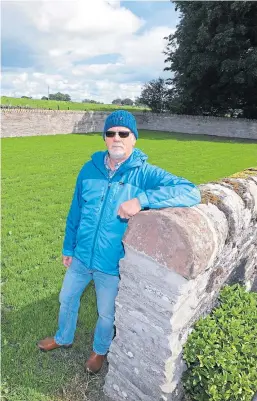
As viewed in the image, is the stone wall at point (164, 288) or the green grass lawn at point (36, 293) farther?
the green grass lawn at point (36, 293)

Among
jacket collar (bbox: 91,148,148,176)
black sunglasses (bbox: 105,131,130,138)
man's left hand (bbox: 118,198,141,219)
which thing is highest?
black sunglasses (bbox: 105,131,130,138)

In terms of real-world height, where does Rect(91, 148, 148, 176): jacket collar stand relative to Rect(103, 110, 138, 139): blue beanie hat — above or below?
below

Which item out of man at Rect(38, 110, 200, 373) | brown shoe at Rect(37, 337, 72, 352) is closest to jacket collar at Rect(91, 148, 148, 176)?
man at Rect(38, 110, 200, 373)

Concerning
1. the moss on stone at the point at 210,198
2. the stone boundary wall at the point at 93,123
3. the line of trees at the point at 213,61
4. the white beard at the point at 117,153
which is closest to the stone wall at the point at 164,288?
the moss on stone at the point at 210,198

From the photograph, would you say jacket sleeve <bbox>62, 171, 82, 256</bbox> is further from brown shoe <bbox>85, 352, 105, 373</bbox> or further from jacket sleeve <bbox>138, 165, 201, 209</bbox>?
brown shoe <bbox>85, 352, 105, 373</bbox>

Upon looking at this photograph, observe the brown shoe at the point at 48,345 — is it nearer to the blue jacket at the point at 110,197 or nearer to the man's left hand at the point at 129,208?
the blue jacket at the point at 110,197

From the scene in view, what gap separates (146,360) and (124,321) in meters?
0.39

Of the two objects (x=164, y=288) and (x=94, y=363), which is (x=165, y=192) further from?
(x=94, y=363)

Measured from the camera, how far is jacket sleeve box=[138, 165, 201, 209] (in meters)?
2.91

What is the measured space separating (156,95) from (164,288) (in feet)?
136

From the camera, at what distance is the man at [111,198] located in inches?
120

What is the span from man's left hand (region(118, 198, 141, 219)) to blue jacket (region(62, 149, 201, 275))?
0.41 feet

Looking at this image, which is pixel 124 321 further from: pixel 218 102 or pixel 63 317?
pixel 218 102

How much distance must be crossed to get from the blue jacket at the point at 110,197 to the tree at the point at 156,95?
131ft
